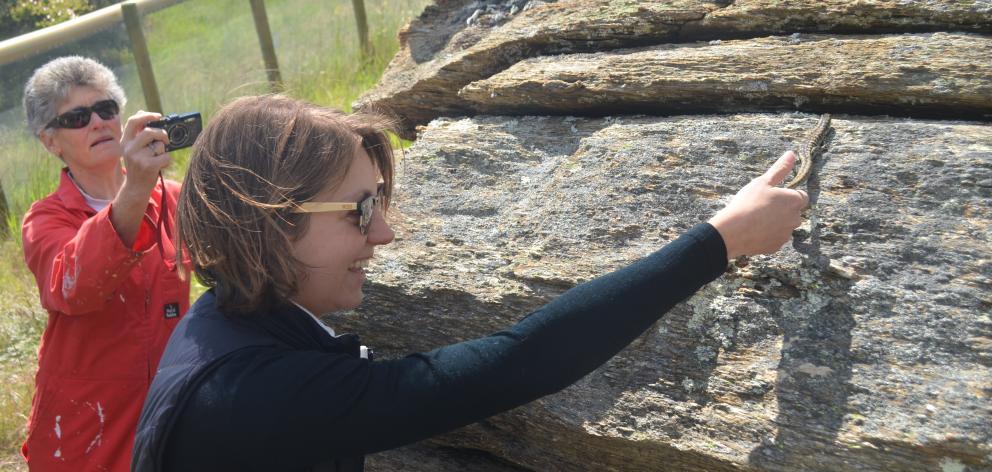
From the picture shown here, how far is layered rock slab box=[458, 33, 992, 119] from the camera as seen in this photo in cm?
283

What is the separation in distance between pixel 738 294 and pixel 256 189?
1.38m

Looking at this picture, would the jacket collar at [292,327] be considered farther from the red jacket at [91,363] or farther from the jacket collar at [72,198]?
the jacket collar at [72,198]

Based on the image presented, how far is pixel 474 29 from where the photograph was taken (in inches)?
174

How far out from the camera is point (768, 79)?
→ 306 centimetres

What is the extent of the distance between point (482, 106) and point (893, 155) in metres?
1.69

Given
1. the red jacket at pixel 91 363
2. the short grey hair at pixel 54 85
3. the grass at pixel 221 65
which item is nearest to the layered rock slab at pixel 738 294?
the red jacket at pixel 91 363

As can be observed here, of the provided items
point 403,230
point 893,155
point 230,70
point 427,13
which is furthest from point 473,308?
point 230,70

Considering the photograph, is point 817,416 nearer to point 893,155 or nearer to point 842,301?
point 842,301

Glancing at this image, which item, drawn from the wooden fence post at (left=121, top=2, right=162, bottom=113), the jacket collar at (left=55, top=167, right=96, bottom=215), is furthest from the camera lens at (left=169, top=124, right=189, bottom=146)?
the wooden fence post at (left=121, top=2, right=162, bottom=113)

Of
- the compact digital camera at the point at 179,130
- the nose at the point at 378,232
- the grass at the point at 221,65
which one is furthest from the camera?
the grass at the point at 221,65

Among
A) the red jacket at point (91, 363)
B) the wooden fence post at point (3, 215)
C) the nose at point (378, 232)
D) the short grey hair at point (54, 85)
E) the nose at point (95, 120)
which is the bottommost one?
the wooden fence post at point (3, 215)

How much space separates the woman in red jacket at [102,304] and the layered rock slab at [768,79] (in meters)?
1.45

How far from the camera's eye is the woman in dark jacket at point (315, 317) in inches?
70.7

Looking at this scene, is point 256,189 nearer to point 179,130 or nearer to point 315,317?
point 315,317
